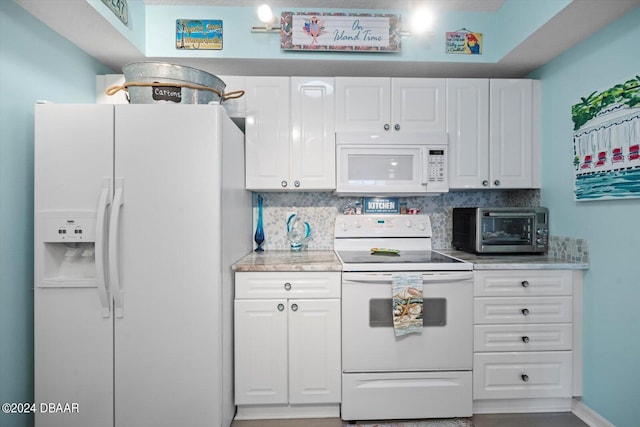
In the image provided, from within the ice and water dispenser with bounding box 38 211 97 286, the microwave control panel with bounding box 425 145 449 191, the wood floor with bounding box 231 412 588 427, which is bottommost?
the wood floor with bounding box 231 412 588 427

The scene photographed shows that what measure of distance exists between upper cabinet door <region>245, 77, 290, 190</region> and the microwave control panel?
3.30 feet

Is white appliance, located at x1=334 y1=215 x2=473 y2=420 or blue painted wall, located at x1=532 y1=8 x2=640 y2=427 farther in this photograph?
white appliance, located at x1=334 y1=215 x2=473 y2=420

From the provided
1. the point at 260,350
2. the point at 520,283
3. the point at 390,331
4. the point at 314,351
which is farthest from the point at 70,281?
the point at 520,283

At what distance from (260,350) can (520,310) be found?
160 centimetres

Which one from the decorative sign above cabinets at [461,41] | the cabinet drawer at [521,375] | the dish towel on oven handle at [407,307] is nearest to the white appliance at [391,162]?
the decorative sign above cabinets at [461,41]

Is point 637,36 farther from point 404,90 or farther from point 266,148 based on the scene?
point 266,148

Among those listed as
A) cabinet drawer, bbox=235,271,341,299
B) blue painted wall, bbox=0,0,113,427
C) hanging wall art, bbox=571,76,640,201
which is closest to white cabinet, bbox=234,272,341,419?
cabinet drawer, bbox=235,271,341,299

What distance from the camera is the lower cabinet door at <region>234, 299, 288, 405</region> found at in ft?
6.23

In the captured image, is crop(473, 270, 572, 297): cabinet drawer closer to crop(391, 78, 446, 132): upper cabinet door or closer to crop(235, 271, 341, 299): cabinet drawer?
crop(235, 271, 341, 299): cabinet drawer

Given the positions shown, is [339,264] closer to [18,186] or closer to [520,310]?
[520,310]

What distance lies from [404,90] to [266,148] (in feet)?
3.50

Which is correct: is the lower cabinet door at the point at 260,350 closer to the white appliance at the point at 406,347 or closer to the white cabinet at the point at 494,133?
the white appliance at the point at 406,347

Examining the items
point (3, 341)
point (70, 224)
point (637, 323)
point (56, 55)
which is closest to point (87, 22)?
point (56, 55)

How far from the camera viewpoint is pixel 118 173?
5.29 feet
